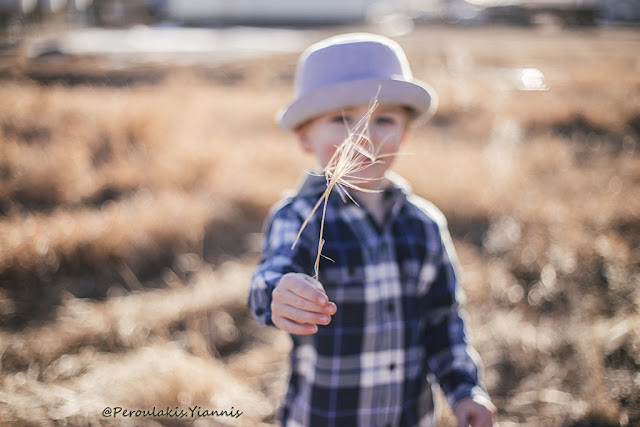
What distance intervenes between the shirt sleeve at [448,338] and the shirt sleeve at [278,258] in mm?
432

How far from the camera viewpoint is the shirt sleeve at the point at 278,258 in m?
1.03

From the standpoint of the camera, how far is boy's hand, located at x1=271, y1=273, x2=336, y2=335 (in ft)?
2.76

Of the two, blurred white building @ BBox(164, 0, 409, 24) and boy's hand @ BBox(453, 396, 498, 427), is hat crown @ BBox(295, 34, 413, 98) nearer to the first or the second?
boy's hand @ BBox(453, 396, 498, 427)

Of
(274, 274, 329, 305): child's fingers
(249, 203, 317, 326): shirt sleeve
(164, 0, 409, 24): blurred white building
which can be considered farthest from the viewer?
(164, 0, 409, 24): blurred white building

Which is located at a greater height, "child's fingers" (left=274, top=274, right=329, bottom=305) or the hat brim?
the hat brim

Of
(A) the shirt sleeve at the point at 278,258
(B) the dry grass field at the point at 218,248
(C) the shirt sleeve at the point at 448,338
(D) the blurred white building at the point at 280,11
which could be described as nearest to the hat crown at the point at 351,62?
(A) the shirt sleeve at the point at 278,258

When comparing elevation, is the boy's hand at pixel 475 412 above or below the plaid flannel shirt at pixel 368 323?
below

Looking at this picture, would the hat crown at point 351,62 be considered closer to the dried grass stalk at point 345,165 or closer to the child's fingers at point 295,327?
the dried grass stalk at point 345,165

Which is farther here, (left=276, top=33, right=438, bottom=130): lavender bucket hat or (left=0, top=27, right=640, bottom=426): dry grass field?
(left=0, top=27, right=640, bottom=426): dry grass field

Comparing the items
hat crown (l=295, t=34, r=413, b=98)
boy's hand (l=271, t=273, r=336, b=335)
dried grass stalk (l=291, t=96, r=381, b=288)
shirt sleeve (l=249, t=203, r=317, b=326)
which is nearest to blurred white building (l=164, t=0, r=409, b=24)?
hat crown (l=295, t=34, r=413, b=98)

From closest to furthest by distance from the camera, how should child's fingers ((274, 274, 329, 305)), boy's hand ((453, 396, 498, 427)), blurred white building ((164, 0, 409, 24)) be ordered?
child's fingers ((274, 274, 329, 305)), boy's hand ((453, 396, 498, 427)), blurred white building ((164, 0, 409, 24))

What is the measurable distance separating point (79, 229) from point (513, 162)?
3979 millimetres

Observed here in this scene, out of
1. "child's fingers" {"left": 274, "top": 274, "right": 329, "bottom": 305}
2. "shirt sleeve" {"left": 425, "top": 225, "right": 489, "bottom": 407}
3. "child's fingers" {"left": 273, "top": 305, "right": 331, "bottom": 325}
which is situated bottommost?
"shirt sleeve" {"left": 425, "top": 225, "right": 489, "bottom": 407}

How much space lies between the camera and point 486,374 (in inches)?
83.7
